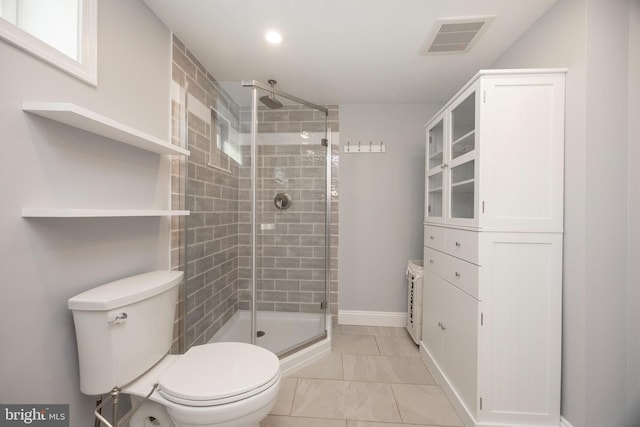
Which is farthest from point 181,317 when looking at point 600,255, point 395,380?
point 600,255

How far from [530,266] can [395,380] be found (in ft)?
3.86

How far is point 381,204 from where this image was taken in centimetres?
268

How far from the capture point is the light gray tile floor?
1.44m

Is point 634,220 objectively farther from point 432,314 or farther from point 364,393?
point 364,393

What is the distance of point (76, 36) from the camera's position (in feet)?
3.42

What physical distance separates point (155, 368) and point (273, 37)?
1.96 metres

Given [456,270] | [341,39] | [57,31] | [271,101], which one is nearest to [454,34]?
[341,39]

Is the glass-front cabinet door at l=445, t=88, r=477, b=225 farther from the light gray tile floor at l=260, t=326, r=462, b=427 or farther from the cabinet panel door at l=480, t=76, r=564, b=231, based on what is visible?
the light gray tile floor at l=260, t=326, r=462, b=427

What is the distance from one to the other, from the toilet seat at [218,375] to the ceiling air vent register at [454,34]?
206cm

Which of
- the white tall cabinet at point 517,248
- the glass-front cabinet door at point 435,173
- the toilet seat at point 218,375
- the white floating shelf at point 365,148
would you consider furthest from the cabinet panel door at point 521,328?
the white floating shelf at point 365,148

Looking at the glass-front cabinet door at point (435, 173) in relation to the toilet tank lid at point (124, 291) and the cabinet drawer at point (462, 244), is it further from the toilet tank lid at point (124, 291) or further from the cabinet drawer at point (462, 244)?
the toilet tank lid at point (124, 291)

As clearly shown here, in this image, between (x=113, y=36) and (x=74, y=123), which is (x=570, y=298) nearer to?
(x=74, y=123)

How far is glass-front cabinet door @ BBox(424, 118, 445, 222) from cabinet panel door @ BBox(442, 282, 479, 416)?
56 centimetres

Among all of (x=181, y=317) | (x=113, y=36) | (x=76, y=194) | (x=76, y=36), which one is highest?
(x=113, y=36)
